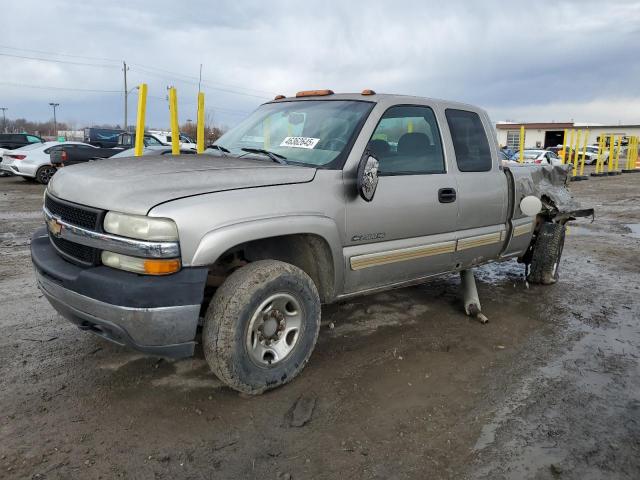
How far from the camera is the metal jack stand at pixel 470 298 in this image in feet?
15.4

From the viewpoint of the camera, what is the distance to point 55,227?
3.09 m

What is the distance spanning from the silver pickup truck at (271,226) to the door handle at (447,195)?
1cm

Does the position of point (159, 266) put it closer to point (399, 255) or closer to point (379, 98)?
point (399, 255)

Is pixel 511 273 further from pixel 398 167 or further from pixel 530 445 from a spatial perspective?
pixel 530 445

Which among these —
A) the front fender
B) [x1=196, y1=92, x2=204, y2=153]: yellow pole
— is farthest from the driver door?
[x1=196, y1=92, x2=204, y2=153]: yellow pole

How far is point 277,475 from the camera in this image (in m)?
2.46

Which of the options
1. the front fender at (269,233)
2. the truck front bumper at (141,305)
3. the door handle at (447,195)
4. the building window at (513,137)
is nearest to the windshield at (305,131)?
the front fender at (269,233)

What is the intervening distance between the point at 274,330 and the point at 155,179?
3.76ft

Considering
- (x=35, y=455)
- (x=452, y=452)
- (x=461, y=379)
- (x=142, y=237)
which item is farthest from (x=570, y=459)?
(x=35, y=455)

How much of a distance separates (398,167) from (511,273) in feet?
11.0

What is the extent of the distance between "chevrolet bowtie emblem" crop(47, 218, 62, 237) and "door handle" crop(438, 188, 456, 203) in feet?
8.72

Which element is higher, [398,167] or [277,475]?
[398,167]

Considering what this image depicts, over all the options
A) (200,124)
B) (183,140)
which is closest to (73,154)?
(183,140)

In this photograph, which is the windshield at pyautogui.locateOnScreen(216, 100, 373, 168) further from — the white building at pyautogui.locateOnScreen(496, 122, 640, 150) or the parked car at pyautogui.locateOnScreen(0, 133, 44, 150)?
the white building at pyautogui.locateOnScreen(496, 122, 640, 150)
